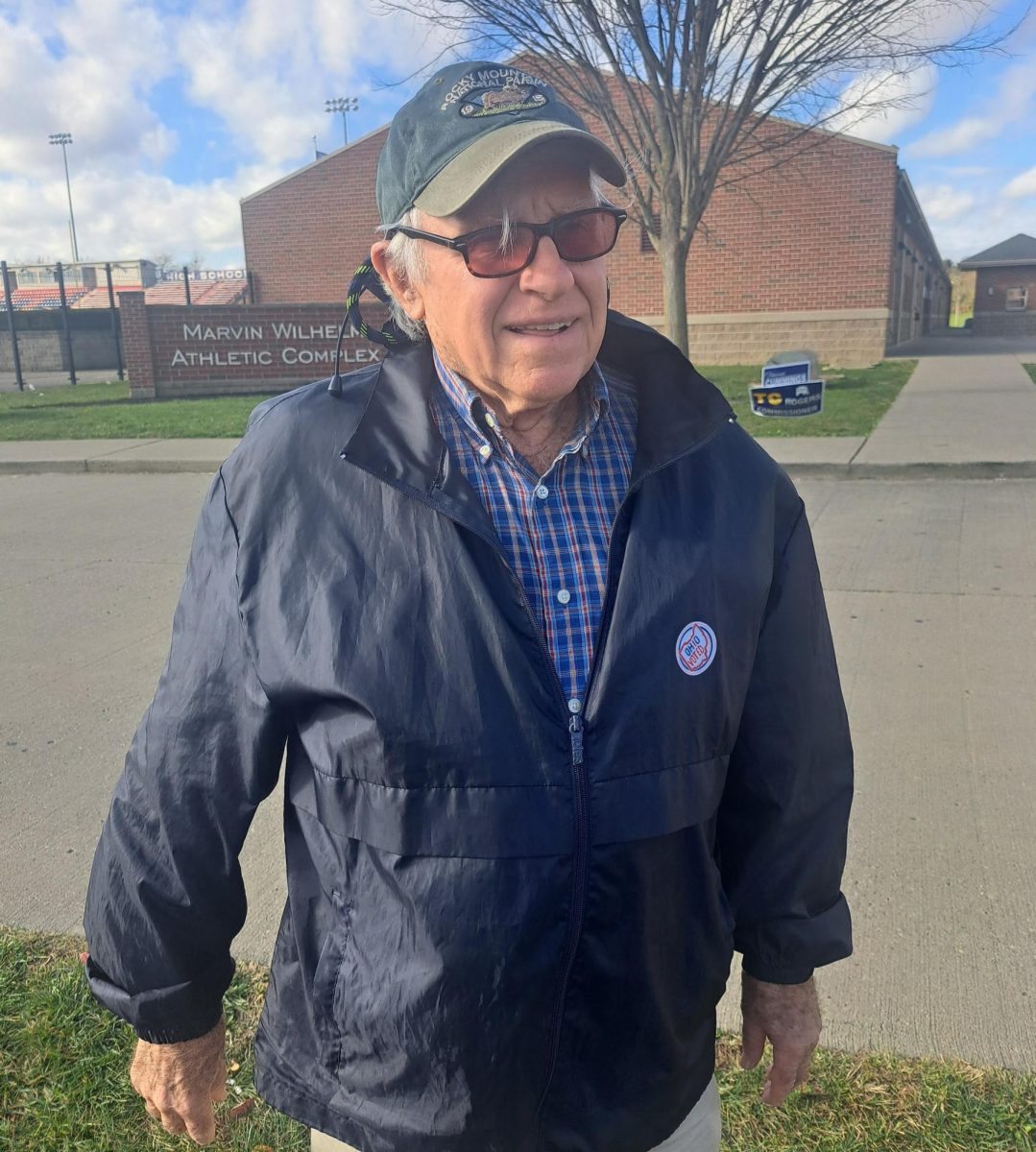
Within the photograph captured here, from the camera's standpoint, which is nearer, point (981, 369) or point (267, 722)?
point (267, 722)

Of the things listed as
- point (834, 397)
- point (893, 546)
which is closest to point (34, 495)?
point (893, 546)

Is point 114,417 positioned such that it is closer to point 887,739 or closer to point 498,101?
point 887,739

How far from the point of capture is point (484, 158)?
1396 millimetres

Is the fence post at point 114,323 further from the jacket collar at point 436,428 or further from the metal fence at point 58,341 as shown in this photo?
the jacket collar at point 436,428

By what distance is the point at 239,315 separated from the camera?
1783 cm

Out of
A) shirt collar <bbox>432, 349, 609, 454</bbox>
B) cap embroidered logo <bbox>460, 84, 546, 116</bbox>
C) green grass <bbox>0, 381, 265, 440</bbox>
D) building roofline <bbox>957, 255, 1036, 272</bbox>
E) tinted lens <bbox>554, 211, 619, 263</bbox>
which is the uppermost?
building roofline <bbox>957, 255, 1036, 272</bbox>

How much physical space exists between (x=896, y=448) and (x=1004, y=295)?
45.5 m

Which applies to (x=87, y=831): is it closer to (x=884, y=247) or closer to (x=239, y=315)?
(x=239, y=315)

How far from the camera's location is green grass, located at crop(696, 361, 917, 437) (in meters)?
11.3

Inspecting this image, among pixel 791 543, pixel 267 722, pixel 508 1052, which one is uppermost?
pixel 791 543

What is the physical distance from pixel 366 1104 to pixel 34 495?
965cm

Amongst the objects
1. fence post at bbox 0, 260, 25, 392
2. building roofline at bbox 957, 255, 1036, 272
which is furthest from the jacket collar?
building roofline at bbox 957, 255, 1036, 272

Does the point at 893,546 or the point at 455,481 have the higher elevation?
the point at 455,481

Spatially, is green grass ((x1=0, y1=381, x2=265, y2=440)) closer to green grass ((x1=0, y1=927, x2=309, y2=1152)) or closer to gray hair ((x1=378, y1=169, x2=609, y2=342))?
green grass ((x1=0, y1=927, x2=309, y2=1152))
